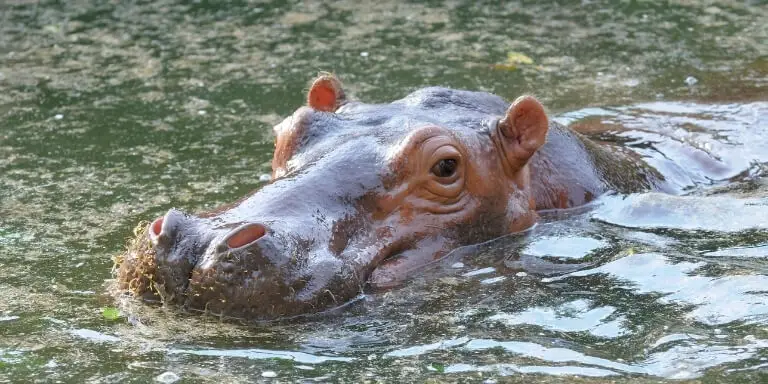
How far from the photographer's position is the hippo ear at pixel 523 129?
18.1 ft

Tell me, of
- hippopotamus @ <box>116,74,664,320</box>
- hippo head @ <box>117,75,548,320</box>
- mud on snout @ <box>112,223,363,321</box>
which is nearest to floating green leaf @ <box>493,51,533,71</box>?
hippopotamus @ <box>116,74,664,320</box>

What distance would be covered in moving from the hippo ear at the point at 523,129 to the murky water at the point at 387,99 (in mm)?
386

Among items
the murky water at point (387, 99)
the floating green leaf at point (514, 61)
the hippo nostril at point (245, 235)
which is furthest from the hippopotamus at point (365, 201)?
the floating green leaf at point (514, 61)

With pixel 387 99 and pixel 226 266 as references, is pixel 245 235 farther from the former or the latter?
pixel 387 99

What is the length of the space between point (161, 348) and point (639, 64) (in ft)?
21.5

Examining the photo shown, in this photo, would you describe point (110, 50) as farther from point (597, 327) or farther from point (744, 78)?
point (597, 327)

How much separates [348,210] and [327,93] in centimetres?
144

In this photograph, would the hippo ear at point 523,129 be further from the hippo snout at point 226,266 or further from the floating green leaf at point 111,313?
the floating green leaf at point 111,313

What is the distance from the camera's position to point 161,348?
159 inches

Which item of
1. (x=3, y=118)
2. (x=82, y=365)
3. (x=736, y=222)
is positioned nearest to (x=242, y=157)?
(x=3, y=118)

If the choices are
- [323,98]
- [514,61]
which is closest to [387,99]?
[514,61]

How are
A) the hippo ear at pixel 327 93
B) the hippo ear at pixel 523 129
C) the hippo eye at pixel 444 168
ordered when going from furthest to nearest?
the hippo ear at pixel 327 93, the hippo ear at pixel 523 129, the hippo eye at pixel 444 168

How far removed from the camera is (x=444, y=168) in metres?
5.18

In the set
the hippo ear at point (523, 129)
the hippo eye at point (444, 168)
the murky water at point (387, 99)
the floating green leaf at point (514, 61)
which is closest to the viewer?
the murky water at point (387, 99)
